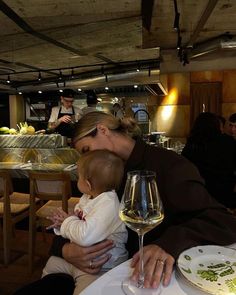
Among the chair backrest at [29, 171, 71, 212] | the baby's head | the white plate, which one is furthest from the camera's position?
the chair backrest at [29, 171, 71, 212]

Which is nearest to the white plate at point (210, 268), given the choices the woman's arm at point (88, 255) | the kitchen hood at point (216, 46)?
the woman's arm at point (88, 255)

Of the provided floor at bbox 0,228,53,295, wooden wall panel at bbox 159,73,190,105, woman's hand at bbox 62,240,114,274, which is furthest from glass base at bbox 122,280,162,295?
wooden wall panel at bbox 159,73,190,105

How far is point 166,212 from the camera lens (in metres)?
1.25

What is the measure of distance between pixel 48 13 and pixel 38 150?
1.71 m

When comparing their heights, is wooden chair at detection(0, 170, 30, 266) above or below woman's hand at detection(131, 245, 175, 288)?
below

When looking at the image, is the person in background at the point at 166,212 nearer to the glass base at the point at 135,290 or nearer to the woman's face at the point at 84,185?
the glass base at the point at 135,290

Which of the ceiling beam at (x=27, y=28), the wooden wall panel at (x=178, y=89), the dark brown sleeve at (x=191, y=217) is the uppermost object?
the ceiling beam at (x=27, y=28)

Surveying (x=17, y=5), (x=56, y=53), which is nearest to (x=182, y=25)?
(x=56, y=53)

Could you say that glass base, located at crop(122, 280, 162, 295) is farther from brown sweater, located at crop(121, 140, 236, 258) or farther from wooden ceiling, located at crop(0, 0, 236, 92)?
wooden ceiling, located at crop(0, 0, 236, 92)

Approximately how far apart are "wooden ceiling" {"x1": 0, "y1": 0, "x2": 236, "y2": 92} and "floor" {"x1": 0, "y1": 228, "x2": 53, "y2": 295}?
246 cm

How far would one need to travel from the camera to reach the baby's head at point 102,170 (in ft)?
4.63

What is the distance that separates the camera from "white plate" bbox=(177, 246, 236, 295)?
0.80 m

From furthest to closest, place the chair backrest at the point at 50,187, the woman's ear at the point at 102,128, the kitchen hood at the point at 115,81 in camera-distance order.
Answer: the kitchen hood at the point at 115,81 → the chair backrest at the point at 50,187 → the woman's ear at the point at 102,128

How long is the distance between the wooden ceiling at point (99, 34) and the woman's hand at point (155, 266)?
2.50 m
